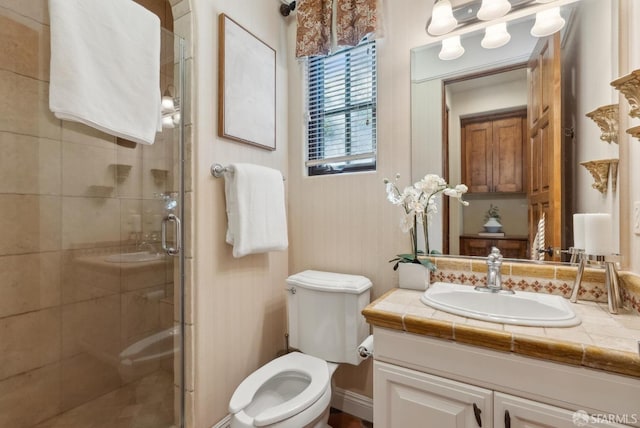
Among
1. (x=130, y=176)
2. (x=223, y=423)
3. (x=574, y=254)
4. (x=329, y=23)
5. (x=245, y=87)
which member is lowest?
(x=223, y=423)

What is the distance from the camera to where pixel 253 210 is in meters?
1.48

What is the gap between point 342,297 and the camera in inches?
57.3

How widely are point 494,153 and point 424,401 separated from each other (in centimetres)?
110

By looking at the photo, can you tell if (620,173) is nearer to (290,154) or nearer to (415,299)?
(415,299)

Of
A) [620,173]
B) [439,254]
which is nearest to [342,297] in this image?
[439,254]

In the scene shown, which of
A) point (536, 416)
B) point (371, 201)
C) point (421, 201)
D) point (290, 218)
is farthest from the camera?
point (290, 218)

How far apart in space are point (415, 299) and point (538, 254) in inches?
23.5

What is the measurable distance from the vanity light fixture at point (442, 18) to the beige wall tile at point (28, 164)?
1.86m

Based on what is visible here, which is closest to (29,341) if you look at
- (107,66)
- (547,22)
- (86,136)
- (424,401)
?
(86,136)

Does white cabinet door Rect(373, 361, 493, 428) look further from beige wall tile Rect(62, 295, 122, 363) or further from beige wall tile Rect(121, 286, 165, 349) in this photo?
beige wall tile Rect(62, 295, 122, 363)

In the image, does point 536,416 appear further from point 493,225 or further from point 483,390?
point 493,225

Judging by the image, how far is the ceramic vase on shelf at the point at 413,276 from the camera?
1359 millimetres

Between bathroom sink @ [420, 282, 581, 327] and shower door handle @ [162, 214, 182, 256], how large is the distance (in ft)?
3.67

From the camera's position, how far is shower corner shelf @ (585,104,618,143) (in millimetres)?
1091
